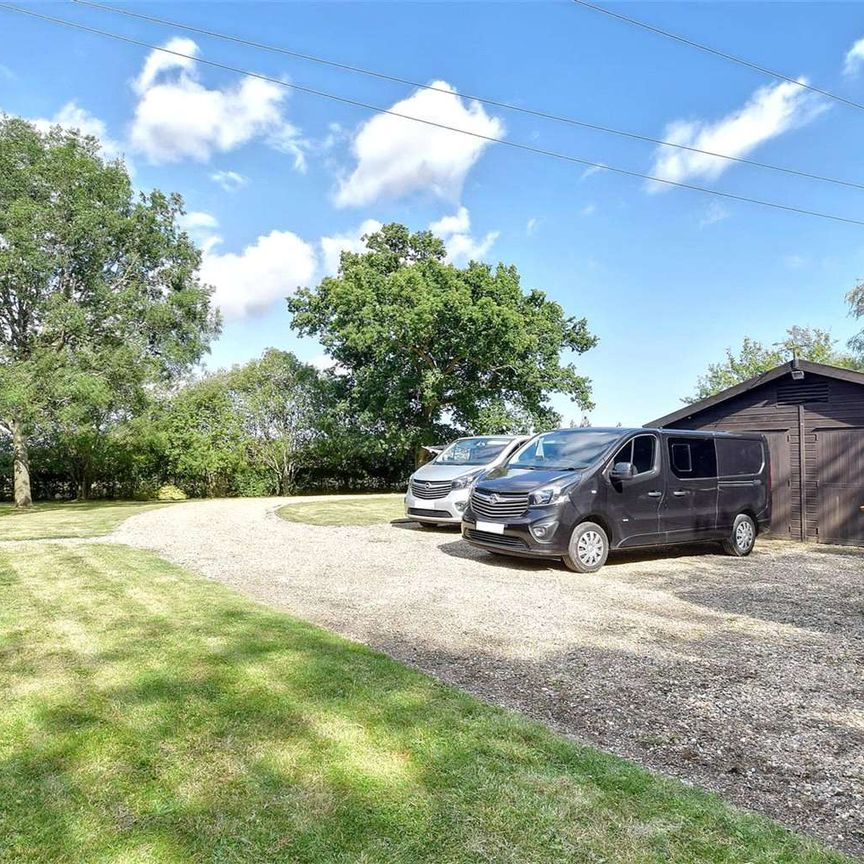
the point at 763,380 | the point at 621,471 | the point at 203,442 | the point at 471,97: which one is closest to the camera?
the point at 621,471

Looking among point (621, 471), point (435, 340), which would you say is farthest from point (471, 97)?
point (435, 340)

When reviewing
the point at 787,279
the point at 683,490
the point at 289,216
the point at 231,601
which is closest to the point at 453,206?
the point at 289,216

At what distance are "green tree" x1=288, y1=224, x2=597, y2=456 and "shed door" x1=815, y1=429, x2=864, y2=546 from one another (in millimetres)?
13906

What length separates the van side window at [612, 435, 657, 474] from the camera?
7.50 meters

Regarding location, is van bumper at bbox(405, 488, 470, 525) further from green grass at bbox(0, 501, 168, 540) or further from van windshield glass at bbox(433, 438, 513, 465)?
green grass at bbox(0, 501, 168, 540)

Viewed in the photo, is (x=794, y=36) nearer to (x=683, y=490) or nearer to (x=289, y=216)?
(x=683, y=490)

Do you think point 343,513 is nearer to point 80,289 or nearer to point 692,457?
point 692,457

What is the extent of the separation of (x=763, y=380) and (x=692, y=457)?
11.2 ft

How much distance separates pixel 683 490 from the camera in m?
7.85

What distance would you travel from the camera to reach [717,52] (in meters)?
10.5

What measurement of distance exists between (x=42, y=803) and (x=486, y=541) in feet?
18.9

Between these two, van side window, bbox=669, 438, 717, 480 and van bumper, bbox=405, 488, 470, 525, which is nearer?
van side window, bbox=669, 438, 717, 480

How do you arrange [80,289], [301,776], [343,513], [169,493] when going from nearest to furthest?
[301,776] → [343,513] → [80,289] → [169,493]

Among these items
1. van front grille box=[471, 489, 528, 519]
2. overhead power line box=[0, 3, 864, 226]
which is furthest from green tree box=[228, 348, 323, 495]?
van front grille box=[471, 489, 528, 519]
